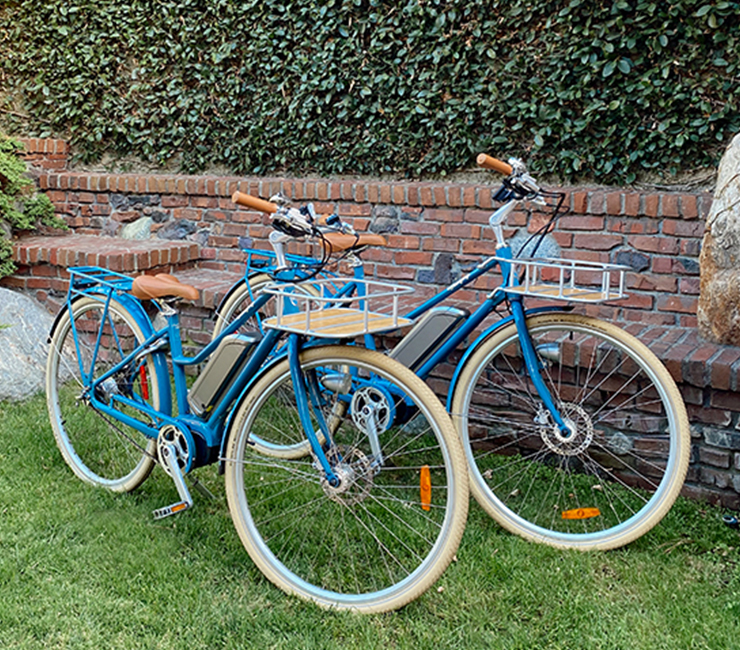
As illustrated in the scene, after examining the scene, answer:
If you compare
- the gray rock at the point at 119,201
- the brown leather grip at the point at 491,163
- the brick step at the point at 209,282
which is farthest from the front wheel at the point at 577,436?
the gray rock at the point at 119,201

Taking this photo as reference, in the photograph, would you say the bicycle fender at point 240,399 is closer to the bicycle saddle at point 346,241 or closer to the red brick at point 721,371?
the bicycle saddle at point 346,241

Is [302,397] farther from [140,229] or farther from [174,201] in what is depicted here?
[140,229]

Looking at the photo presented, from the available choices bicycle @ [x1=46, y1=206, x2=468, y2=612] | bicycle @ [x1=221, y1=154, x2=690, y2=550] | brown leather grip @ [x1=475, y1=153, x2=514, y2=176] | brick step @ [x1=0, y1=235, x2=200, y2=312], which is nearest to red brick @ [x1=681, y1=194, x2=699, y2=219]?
bicycle @ [x1=221, y1=154, x2=690, y2=550]

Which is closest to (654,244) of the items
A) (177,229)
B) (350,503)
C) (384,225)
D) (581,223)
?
(581,223)

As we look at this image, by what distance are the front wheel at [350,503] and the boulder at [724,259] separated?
4.28 ft

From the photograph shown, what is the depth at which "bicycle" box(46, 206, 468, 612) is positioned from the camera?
2.33 meters

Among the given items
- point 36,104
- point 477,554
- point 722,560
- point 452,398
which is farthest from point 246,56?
point 722,560

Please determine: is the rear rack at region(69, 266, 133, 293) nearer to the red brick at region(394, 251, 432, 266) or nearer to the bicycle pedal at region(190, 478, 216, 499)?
the bicycle pedal at region(190, 478, 216, 499)

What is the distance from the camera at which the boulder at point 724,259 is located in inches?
121

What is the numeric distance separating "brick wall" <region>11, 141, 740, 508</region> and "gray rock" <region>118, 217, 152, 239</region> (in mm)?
30

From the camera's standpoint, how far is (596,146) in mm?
3768

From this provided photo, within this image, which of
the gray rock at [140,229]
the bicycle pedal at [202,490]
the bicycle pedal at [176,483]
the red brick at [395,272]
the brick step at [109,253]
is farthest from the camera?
the gray rock at [140,229]

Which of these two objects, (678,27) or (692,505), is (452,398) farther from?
(678,27)

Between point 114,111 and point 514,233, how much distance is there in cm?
301
